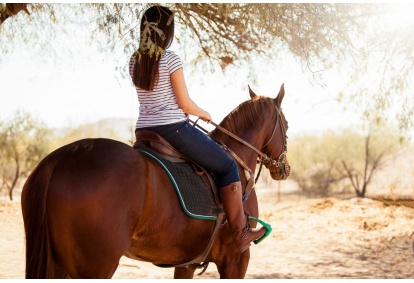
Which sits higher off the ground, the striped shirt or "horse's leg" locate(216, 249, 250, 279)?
the striped shirt

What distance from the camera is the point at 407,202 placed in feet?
43.4

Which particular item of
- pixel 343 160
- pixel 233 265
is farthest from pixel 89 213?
pixel 343 160

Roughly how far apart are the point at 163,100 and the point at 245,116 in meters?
1.31

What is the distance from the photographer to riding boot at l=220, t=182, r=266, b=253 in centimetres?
429

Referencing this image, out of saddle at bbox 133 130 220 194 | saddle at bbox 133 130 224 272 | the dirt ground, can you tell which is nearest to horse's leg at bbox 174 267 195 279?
saddle at bbox 133 130 224 272

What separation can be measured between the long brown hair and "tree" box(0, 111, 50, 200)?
59.4 feet

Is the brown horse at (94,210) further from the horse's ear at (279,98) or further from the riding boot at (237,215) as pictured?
the horse's ear at (279,98)

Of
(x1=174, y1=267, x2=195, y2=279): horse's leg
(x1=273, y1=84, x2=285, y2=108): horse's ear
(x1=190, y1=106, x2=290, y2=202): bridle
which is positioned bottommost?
(x1=174, y1=267, x2=195, y2=279): horse's leg

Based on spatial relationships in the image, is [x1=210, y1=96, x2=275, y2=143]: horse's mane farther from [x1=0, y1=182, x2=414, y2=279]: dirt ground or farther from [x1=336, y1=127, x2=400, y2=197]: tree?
[x1=336, y1=127, x2=400, y2=197]: tree

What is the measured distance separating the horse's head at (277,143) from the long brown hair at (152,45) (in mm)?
1460

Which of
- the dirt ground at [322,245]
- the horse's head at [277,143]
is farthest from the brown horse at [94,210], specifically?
the dirt ground at [322,245]

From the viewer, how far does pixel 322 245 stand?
34.4 feet

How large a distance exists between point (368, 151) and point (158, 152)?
19.9 metres
